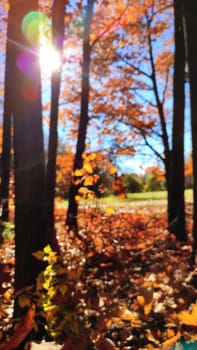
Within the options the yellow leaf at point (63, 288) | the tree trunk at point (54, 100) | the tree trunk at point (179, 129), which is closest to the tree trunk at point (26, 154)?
the yellow leaf at point (63, 288)

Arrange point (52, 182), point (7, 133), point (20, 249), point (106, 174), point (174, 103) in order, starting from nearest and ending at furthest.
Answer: point (20, 249), point (106, 174), point (52, 182), point (174, 103), point (7, 133)

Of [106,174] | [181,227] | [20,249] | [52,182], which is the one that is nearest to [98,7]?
[52,182]

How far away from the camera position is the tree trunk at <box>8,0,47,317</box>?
4.22 metres

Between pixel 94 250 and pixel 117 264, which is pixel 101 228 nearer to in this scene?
pixel 94 250

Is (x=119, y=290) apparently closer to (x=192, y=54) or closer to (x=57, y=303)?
(x=57, y=303)

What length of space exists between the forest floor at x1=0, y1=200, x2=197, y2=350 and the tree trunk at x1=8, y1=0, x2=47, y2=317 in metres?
0.26

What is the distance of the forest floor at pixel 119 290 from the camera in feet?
9.98

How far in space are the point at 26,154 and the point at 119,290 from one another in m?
2.50

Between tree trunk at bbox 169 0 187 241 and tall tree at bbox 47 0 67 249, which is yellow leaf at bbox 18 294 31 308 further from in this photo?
tree trunk at bbox 169 0 187 241

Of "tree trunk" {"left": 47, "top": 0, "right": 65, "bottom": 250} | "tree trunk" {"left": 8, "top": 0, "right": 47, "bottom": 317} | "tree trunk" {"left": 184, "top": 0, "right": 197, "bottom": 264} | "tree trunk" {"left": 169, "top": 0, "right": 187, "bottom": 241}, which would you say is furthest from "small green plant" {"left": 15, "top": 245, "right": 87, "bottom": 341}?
"tree trunk" {"left": 169, "top": 0, "right": 187, "bottom": 241}

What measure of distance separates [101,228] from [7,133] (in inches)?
288

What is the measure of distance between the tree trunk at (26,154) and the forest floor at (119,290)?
26 cm

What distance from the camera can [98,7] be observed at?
14562mm

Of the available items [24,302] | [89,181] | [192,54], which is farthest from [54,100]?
[24,302]
